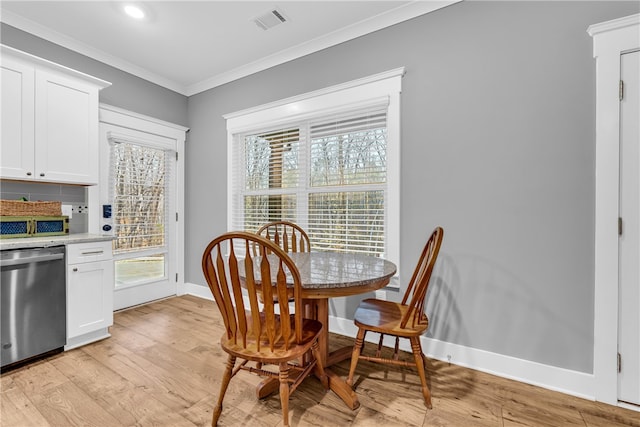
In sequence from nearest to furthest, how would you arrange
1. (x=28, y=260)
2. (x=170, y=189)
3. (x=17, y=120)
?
1. (x=28, y=260)
2. (x=17, y=120)
3. (x=170, y=189)

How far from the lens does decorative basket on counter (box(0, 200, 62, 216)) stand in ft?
7.66

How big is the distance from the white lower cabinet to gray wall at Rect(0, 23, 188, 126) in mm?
1661

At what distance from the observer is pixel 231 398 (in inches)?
68.9

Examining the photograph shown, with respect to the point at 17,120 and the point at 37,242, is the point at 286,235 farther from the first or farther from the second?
the point at 17,120

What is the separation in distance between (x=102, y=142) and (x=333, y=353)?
3118 mm

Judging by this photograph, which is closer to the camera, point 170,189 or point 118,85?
point 118,85

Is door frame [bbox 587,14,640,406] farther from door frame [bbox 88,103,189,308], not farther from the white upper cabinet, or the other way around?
door frame [bbox 88,103,189,308]

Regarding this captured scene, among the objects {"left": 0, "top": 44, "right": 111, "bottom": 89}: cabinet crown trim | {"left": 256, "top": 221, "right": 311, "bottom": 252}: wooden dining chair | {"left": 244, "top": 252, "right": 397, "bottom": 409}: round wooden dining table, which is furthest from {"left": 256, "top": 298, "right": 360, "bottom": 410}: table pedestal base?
{"left": 0, "top": 44, "right": 111, "bottom": 89}: cabinet crown trim

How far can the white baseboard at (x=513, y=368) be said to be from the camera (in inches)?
70.6

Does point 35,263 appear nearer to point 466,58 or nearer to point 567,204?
point 466,58

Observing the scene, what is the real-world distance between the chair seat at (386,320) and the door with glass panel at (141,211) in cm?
275

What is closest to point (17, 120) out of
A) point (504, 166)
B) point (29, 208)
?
point (29, 208)

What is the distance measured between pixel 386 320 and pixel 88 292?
7.96ft

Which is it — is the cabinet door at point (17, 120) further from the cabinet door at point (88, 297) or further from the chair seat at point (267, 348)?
the chair seat at point (267, 348)
